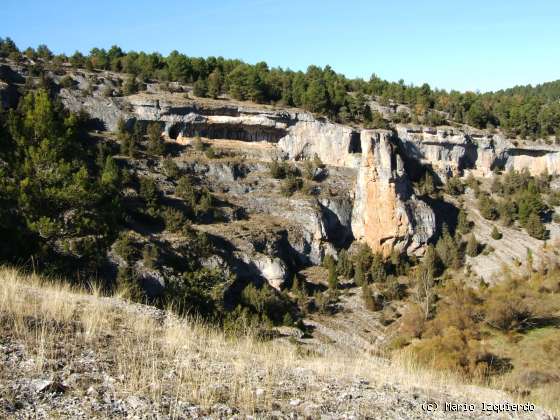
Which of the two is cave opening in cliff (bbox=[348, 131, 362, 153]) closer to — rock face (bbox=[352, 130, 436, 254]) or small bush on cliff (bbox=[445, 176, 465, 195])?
rock face (bbox=[352, 130, 436, 254])

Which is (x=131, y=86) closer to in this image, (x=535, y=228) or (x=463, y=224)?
(x=463, y=224)

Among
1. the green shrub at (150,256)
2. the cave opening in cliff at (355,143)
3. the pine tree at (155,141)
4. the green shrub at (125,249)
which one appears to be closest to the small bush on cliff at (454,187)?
the cave opening in cliff at (355,143)

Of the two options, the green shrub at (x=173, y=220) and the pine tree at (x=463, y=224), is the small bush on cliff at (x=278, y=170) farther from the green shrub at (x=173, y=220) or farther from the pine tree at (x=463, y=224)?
the pine tree at (x=463, y=224)

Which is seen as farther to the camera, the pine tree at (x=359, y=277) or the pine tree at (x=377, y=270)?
the pine tree at (x=377, y=270)

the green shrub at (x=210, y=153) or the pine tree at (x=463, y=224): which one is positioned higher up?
the green shrub at (x=210, y=153)

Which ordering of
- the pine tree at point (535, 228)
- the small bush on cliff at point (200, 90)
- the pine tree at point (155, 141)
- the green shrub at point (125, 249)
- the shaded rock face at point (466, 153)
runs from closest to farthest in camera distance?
1. the green shrub at point (125, 249)
2. the pine tree at point (155, 141)
3. the pine tree at point (535, 228)
4. the small bush on cliff at point (200, 90)
5. the shaded rock face at point (466, 153)

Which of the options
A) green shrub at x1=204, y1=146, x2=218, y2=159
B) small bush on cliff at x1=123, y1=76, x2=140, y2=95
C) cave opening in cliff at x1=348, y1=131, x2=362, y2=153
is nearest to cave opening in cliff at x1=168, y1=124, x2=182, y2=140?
green shrub at x1=204, y1=146, x2=218, y2=159

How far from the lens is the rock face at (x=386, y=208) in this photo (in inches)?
1810

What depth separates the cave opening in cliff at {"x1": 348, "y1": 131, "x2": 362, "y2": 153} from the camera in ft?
163

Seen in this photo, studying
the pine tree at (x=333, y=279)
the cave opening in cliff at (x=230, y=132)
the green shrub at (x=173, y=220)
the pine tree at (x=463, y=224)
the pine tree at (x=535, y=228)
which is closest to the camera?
the green shrub at (x=173, y=220)

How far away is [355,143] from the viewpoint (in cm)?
5019

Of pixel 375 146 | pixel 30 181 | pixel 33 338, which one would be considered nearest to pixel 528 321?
pixel 375 146

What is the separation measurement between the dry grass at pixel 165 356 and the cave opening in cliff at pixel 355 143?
43189mm

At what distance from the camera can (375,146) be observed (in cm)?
4847
